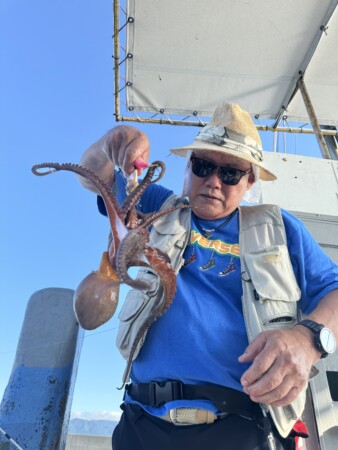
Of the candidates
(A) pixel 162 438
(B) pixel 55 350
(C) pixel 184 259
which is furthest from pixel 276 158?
(A) pixel 162 438

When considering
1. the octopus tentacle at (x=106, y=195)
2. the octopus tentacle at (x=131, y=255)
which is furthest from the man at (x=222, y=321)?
the octopus tentacle at (x=131, y=255)

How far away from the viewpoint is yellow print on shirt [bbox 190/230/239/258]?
2129 millimetres

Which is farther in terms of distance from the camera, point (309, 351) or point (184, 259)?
point (184, 259)

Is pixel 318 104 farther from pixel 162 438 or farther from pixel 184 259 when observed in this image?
pixel 162 438

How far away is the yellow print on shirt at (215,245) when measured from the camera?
213 cm

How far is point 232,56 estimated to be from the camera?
620cm

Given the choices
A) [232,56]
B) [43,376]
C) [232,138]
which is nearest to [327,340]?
[232,138]

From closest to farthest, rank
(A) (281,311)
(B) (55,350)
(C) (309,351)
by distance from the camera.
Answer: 1. (C) (309,351)
2. (A) (281,311)
3. (B) (55,350)

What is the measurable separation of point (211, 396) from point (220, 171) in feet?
4.06

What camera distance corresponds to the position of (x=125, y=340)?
191cm

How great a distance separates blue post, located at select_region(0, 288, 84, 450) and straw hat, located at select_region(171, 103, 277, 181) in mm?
2061

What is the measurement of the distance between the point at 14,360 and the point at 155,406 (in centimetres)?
222

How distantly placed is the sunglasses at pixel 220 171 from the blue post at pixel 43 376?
2117 millimetres

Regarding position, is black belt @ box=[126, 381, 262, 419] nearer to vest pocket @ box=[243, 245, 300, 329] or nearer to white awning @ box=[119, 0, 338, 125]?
vest pocket @ box=[243, 245, 300, 329]
